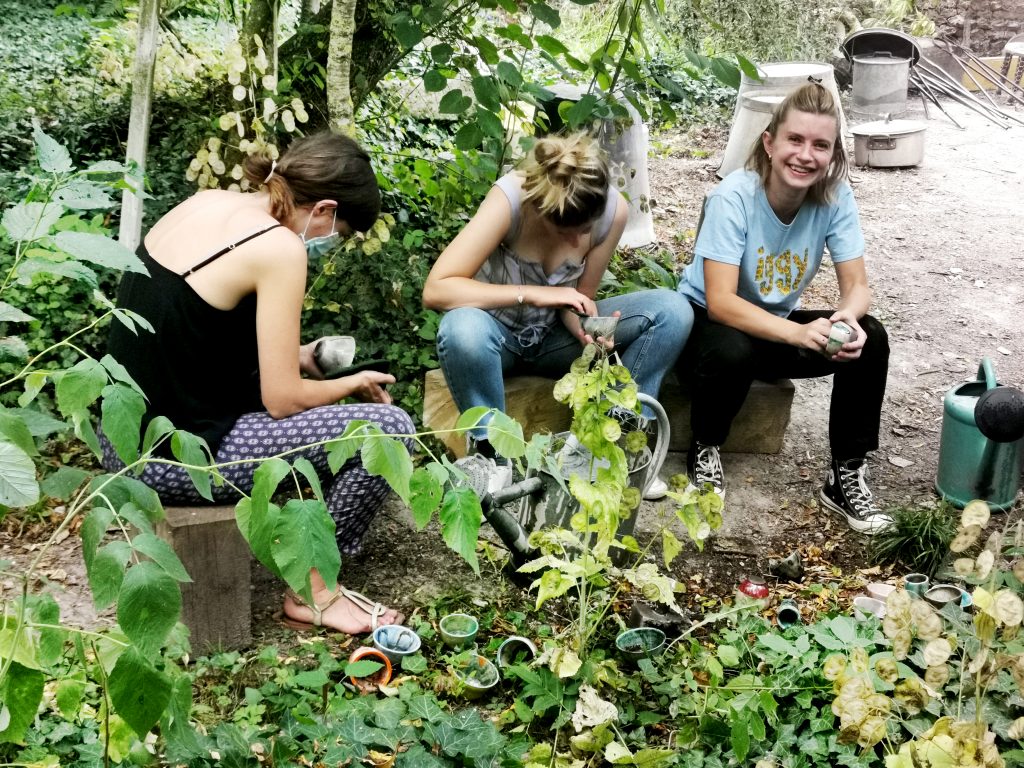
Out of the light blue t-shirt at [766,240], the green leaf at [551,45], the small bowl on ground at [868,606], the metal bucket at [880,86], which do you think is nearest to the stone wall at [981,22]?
the metal bucket at [880,86]

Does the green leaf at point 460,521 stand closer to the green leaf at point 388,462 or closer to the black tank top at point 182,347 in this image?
the green leaf at point 388,462

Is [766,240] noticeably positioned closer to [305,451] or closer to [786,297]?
[786,297]

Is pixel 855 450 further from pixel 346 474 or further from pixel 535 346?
pixel 346 474

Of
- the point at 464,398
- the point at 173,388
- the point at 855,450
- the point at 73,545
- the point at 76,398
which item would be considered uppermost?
the point at 76,398

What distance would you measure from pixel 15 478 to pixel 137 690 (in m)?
0.30

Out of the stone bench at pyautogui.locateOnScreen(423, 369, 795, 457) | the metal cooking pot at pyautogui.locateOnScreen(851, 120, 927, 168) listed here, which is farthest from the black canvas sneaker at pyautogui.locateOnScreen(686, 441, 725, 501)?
the metal cooking pot at pyautogui.locateOnScreen(851, 120, 927, 168)

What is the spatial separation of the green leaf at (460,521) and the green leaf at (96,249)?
555mm

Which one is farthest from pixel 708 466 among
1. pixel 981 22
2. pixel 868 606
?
pixel 981 22

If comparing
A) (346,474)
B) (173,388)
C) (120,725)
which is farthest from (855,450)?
(120,725)

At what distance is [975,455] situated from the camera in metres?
3.39

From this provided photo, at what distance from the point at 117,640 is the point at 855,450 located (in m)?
2.73

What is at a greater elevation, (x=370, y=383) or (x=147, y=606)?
(x=147, y=606)

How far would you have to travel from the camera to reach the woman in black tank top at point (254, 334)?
247 centimetres

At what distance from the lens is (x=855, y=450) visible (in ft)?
11.5
